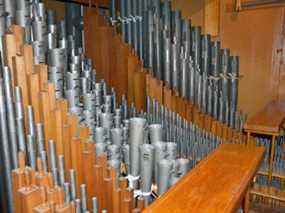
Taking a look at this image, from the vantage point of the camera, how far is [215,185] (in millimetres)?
1190

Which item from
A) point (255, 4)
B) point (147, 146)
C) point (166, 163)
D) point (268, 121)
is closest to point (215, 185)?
point (166, 163)

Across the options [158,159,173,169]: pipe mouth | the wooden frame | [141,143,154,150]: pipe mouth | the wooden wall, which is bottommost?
[158,159,173,169]: pipe mouth

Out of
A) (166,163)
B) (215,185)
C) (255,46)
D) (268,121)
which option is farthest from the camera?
(255,46)

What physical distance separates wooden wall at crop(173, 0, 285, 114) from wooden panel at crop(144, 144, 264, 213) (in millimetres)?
2133

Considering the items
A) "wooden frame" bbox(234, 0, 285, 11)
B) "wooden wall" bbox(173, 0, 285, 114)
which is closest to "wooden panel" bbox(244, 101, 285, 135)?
"wooden wall" bbox(173, 0, 285, 114)

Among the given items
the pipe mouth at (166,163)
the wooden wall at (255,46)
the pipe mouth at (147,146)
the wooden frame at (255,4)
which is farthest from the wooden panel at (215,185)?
the wooden frame at (255,4)

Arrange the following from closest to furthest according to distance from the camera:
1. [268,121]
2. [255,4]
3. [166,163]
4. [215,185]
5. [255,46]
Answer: [215,185] < [166,163] < [268,121] < [255,4] < [255,46]

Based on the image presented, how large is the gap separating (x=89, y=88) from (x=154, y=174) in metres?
0.73

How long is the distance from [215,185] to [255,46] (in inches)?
105

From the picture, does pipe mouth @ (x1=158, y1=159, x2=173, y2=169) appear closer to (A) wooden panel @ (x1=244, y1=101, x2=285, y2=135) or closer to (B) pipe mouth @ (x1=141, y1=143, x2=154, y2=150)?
(B) pipe mouth @ (x1=141, y1=143, x2=154, y2=150)

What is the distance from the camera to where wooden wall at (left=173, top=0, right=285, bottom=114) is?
3.28 meters

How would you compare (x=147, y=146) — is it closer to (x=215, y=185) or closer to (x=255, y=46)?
(x=215, y=185)

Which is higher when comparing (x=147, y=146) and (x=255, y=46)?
(x=255, y=46)

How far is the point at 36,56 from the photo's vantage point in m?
1.62
